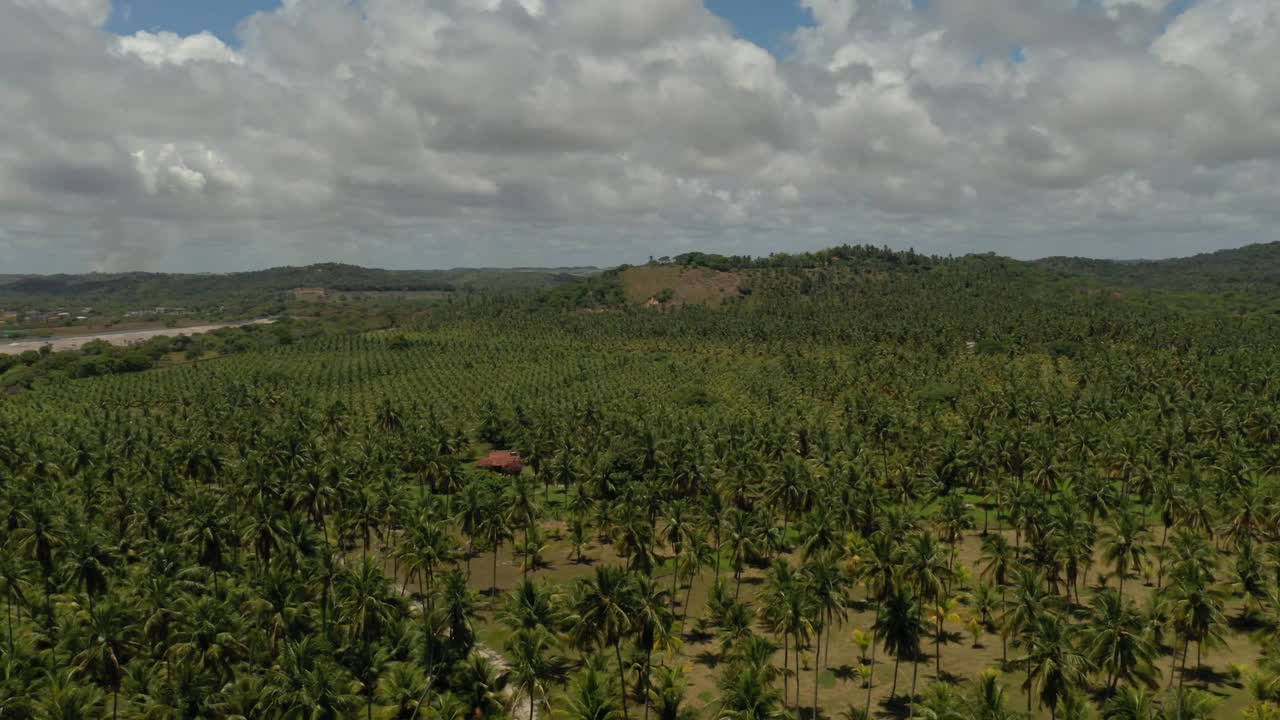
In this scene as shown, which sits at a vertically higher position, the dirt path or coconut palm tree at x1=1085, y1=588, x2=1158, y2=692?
coconut palm tree at x1=1085, y1=588, x2=1158, y2=692

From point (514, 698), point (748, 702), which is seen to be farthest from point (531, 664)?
point (748, 702)

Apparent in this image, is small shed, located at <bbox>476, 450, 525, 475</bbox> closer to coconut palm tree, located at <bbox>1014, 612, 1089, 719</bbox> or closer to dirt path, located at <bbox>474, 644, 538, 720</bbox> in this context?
dirt path, located at <bbox>474, 644, 538, 720</bbox>

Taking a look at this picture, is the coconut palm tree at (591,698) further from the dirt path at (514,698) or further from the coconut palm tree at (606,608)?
the coconut palm tree at (606,608)

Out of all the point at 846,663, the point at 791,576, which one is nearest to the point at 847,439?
the point at 846,663

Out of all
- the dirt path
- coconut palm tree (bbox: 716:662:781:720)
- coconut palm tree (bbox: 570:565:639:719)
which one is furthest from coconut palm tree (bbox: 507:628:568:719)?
coconut palm tree (bbox: 716:662:781:720)

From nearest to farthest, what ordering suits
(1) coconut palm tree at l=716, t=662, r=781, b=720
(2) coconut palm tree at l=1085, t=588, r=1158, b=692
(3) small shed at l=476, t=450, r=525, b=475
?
1. (1) coconut palm tree at l=716, t=662, r=781, b=720
2. (2) coconut palm tree at l=1085, t=588, r=1158, b=692
3. (3) small shed at l=476, t=450, r=525, b=475

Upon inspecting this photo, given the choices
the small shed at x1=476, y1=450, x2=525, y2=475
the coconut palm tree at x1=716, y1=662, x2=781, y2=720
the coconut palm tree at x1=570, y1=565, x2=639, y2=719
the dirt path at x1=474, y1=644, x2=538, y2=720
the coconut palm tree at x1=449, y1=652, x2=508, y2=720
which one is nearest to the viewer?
the coconut palm tree at x1=716, y1=662, x2=781, y2=720

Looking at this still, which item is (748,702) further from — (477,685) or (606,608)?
(477,685)

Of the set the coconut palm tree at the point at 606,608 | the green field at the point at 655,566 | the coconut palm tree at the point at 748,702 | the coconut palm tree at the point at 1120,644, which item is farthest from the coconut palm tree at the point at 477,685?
the coconut palm tree at the point at 1120,644

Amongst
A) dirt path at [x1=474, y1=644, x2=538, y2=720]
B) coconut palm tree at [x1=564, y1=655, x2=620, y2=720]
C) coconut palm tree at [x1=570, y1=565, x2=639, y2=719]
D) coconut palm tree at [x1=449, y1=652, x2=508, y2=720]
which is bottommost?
dirt path at [x1=474, y1=644, x2=538, y2=720]
